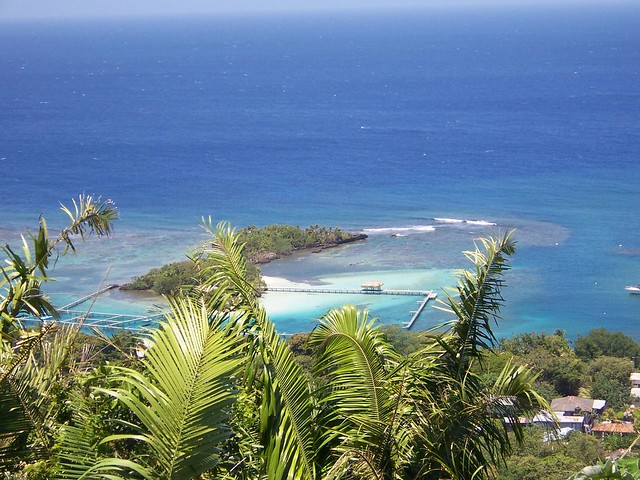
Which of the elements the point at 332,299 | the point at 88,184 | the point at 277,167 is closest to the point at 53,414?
the point at 332,299

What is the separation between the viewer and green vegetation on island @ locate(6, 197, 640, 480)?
4355mm

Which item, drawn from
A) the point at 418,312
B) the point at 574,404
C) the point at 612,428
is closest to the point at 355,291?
the point at 418,312

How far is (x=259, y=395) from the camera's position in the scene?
554 cm

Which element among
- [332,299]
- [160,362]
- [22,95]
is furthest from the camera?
[22,95]

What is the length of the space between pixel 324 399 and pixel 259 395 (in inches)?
14.6

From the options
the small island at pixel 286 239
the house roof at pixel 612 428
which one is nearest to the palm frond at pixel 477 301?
the house roof at pixel 612 428

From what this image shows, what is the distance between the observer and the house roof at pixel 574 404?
20.7 m

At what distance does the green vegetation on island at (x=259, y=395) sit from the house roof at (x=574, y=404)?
15553mm

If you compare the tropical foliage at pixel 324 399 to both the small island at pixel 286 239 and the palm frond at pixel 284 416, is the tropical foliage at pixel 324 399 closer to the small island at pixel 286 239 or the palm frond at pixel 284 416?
the palm frond at pixel 284 416

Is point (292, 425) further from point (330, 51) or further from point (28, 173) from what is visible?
point (330, 51)

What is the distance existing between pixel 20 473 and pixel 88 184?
53.0m

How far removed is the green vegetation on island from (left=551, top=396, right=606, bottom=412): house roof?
15553mm

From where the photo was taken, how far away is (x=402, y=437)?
17.8 feet

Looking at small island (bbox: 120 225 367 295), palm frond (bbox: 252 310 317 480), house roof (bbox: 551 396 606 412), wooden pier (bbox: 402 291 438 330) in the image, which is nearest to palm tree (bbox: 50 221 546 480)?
palm frond (bbox: 252 310 317 480)
